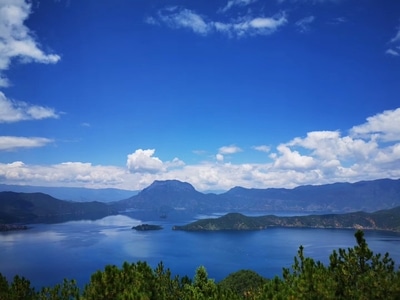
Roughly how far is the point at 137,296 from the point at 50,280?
17538 centimetres

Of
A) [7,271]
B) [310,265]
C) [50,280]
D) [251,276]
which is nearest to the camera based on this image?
[310,265]

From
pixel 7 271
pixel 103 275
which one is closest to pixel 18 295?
pixel 103 275

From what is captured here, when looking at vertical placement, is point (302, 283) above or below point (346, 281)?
above

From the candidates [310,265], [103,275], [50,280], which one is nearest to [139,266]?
[103,275]

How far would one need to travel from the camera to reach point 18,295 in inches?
1325

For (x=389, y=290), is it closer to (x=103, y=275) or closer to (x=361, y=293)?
(x=361, y=293)

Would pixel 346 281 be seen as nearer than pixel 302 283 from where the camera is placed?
No

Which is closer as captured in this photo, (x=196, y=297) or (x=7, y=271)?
(x=196, y=297)

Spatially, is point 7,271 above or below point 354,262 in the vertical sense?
below

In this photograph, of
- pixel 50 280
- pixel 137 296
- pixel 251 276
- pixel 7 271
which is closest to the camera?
pixel 137 296

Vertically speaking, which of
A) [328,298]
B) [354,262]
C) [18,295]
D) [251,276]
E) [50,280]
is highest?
[354,262]

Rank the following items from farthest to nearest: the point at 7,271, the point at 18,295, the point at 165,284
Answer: the point at 7,271 → the point at 165,284 → the point at 18,295

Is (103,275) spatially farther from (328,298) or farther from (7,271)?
(7,271)

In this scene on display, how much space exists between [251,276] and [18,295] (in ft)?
380
